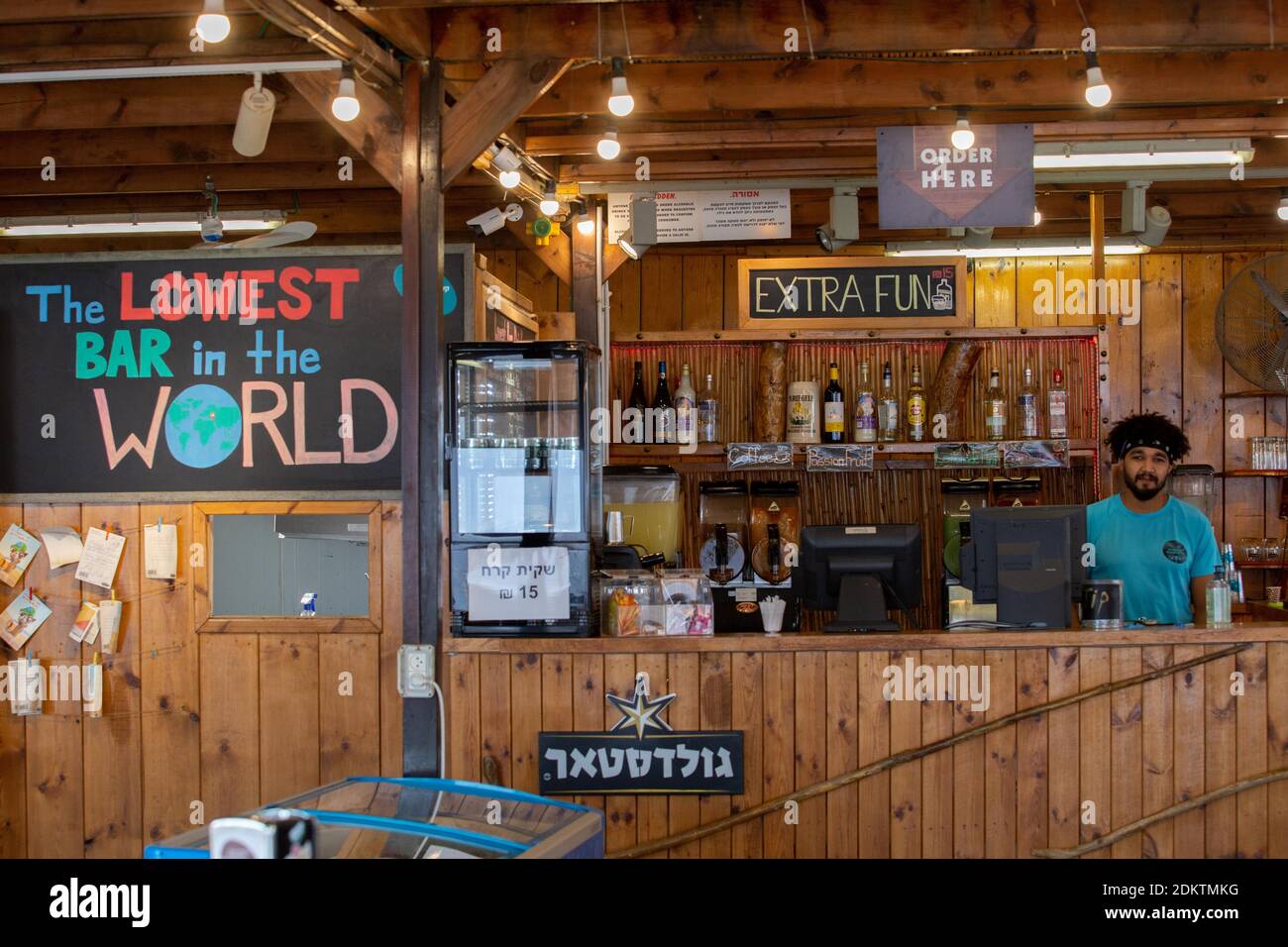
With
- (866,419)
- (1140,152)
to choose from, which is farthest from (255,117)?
(866,419)

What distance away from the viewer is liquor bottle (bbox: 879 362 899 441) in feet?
22.4

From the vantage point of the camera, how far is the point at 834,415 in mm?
6805

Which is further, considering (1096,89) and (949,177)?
(949,177)

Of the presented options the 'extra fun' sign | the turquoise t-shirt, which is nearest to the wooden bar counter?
the turquoise t-shirt

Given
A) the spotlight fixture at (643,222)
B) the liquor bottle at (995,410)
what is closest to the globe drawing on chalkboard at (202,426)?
the spotlight fixture at (643,222)

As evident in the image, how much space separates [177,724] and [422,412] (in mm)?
1861

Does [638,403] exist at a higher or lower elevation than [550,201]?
lower

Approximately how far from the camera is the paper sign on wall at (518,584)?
14.4 ft

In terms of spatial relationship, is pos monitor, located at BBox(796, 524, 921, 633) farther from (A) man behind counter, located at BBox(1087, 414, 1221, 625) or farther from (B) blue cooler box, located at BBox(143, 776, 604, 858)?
(B) blue cooler box, located at BBox(143, 776, 604, 858)

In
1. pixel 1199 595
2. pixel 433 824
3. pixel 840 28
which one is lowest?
pixel 433 824

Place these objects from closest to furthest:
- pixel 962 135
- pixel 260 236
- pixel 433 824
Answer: pixel 433 824 < pixel 962 135 < pixel 260 236

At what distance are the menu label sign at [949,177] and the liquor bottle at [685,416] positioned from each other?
2098mm

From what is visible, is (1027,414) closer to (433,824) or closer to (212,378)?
(212,378)

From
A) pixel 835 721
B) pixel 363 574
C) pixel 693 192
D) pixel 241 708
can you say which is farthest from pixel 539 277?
pixel 835 721
